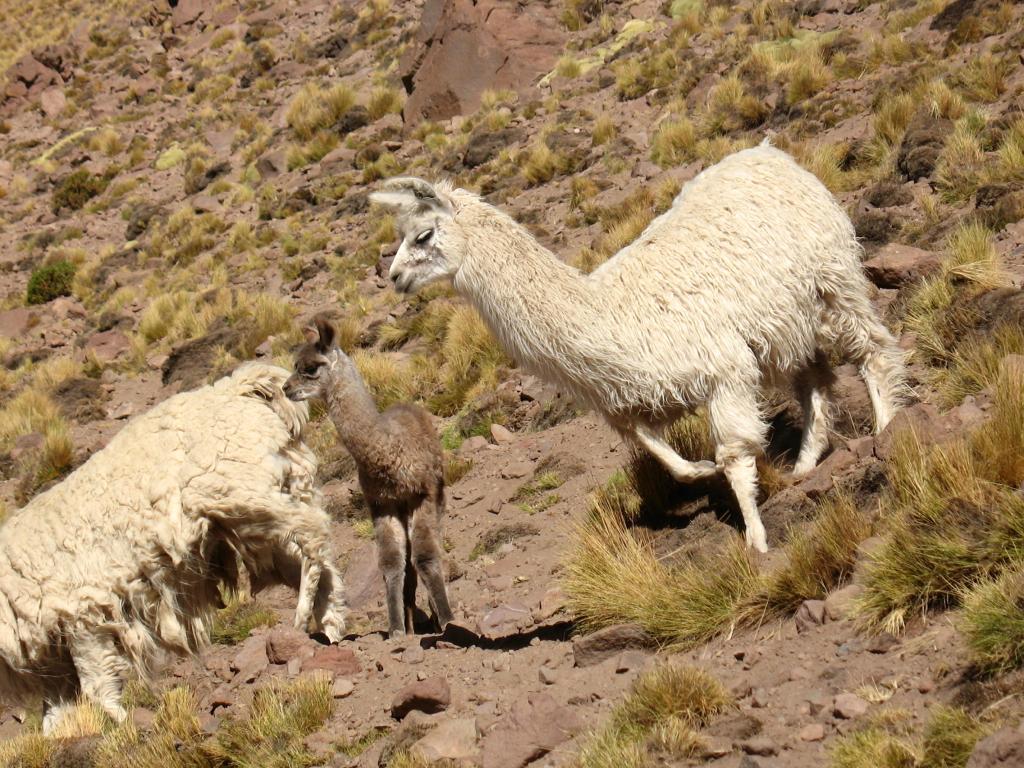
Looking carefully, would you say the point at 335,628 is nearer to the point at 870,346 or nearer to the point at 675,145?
the point at 870,346

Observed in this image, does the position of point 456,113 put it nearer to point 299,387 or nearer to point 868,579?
point 299,387

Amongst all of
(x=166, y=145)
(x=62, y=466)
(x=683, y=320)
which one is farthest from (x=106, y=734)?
(x=166, y=145)

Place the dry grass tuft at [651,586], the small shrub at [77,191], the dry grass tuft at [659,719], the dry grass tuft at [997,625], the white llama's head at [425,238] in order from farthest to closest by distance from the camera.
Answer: the small shrub at [77,191], the white llama's head at [425,238], the dry grass tuft at [651,586], the dry grass tuft at [659,719], the dry grass tuft at [997,625]

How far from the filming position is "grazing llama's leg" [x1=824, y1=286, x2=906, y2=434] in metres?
6.57

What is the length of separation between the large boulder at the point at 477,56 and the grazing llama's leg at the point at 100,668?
1683cm

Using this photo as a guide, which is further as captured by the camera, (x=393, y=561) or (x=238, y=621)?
(x=238, y=621)

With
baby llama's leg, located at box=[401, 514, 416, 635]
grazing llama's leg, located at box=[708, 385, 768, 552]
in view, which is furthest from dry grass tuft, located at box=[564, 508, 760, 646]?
baby llama's leg, located at box=[401, 514, 416, 635]

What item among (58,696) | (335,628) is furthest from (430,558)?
A: (58,696)

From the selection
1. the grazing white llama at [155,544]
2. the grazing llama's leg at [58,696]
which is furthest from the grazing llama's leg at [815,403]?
the grazing llama's leg at [58,696]

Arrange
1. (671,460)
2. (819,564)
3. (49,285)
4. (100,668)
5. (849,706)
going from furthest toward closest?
(49,285)
(100,668)
(671,460)
(819,564)
(849,706)

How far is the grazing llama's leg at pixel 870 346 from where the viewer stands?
657 centimetres

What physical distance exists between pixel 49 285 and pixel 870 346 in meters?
20.2

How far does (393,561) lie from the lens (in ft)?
22.4

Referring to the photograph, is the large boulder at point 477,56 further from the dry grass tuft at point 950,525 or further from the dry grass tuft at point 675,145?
the dry grass tuft at point 950,525
